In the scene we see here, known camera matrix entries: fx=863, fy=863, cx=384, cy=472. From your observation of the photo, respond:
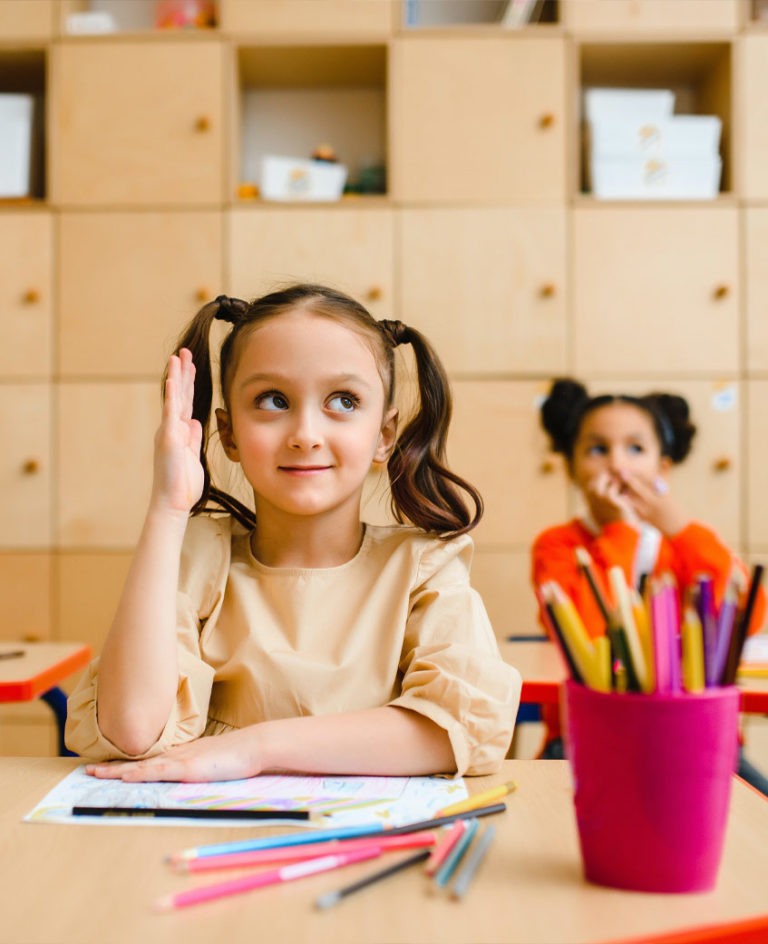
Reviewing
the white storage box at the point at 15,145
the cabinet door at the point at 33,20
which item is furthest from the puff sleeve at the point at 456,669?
the cabinet door at the point at 33,20

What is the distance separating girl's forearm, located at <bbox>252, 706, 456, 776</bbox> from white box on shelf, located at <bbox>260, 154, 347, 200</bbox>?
2.19 meters

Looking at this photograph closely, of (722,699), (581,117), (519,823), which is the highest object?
(581,117)

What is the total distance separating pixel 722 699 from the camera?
521 millimetres

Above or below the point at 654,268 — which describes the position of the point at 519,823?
below

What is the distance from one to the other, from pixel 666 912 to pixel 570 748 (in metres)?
0.11

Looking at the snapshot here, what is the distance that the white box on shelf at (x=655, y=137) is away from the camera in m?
2.65

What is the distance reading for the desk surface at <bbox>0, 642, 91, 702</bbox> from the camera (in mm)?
1383

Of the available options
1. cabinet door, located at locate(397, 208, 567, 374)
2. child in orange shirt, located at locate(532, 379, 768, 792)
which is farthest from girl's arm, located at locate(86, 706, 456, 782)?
cabinet door, located at locate(397, 208, 567, 374)

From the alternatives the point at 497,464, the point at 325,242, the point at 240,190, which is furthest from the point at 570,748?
the point at 240,190

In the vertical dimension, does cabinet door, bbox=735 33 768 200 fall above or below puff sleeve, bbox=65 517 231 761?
above

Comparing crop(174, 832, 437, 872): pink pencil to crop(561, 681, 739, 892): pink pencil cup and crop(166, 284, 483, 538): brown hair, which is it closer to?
crop(561, 681, 739, 892): pink pencil cup

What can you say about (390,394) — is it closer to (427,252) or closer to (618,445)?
(618,445)

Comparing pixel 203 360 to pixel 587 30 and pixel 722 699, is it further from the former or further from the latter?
pixel 587 30

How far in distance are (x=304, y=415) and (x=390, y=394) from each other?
21cm
